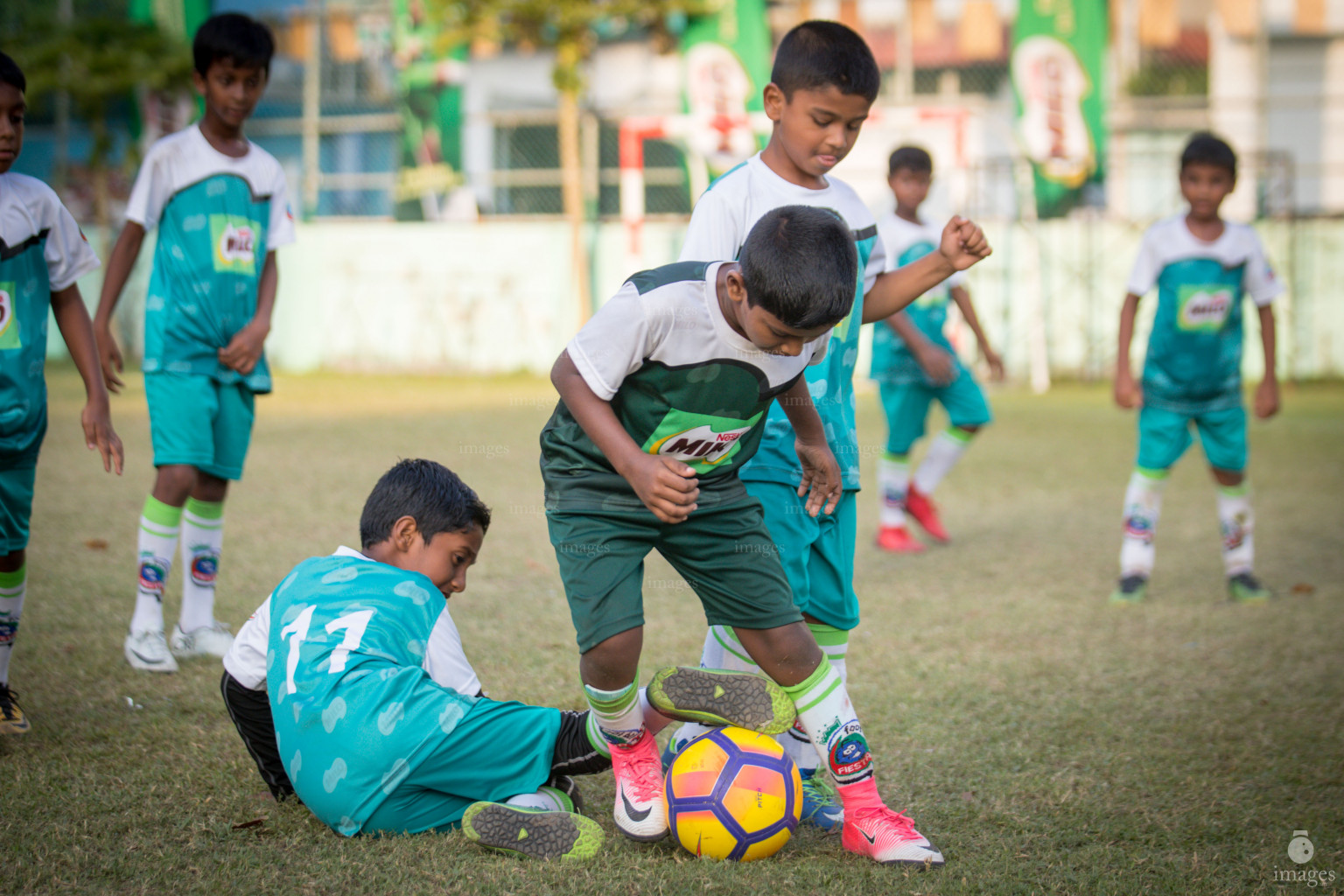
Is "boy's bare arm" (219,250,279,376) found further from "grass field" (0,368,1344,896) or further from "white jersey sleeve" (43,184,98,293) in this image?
"grass field" (0,368,1344,896)

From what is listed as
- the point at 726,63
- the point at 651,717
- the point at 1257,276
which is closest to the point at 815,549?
the point at 651,717

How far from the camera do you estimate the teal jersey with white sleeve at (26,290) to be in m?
3.20

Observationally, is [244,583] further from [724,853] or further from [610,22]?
[610,22]

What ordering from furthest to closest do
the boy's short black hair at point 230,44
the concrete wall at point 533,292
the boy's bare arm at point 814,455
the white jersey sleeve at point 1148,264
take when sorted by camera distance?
1. the concrete wall at point 533,292
2. the white jersey sleeve at point 1148,264
3. the boy's short black hair at point 230,44
4. the boy's bare arm at point 814,455

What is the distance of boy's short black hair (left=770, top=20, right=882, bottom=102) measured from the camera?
2812 mm

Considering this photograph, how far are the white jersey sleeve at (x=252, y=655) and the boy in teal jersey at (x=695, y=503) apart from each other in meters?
0.74

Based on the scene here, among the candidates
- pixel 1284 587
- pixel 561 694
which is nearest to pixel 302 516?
pixel 561 694

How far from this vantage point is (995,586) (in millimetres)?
5230

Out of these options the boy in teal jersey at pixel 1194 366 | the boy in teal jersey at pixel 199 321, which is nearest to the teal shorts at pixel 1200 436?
the boy in teal jersey at pixel 1194 366

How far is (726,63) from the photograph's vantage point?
52.4 feet

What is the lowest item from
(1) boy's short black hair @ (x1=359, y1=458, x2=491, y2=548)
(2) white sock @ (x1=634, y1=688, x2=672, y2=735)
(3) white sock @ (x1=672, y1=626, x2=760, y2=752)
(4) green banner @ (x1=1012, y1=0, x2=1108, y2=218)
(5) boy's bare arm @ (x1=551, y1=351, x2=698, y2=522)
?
(2) white sock @ (x1=634, y1=688, x2=672, y2=735)

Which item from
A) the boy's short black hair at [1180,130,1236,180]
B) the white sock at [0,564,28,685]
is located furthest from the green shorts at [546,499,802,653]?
the boy's short black hair at [1180,130,1236,180]

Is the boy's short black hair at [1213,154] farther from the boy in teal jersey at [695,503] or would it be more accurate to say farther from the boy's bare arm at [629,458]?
the boy's bare arm at [629,458]

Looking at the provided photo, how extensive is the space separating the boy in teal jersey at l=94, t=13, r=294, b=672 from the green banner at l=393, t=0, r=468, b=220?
42.2ft
